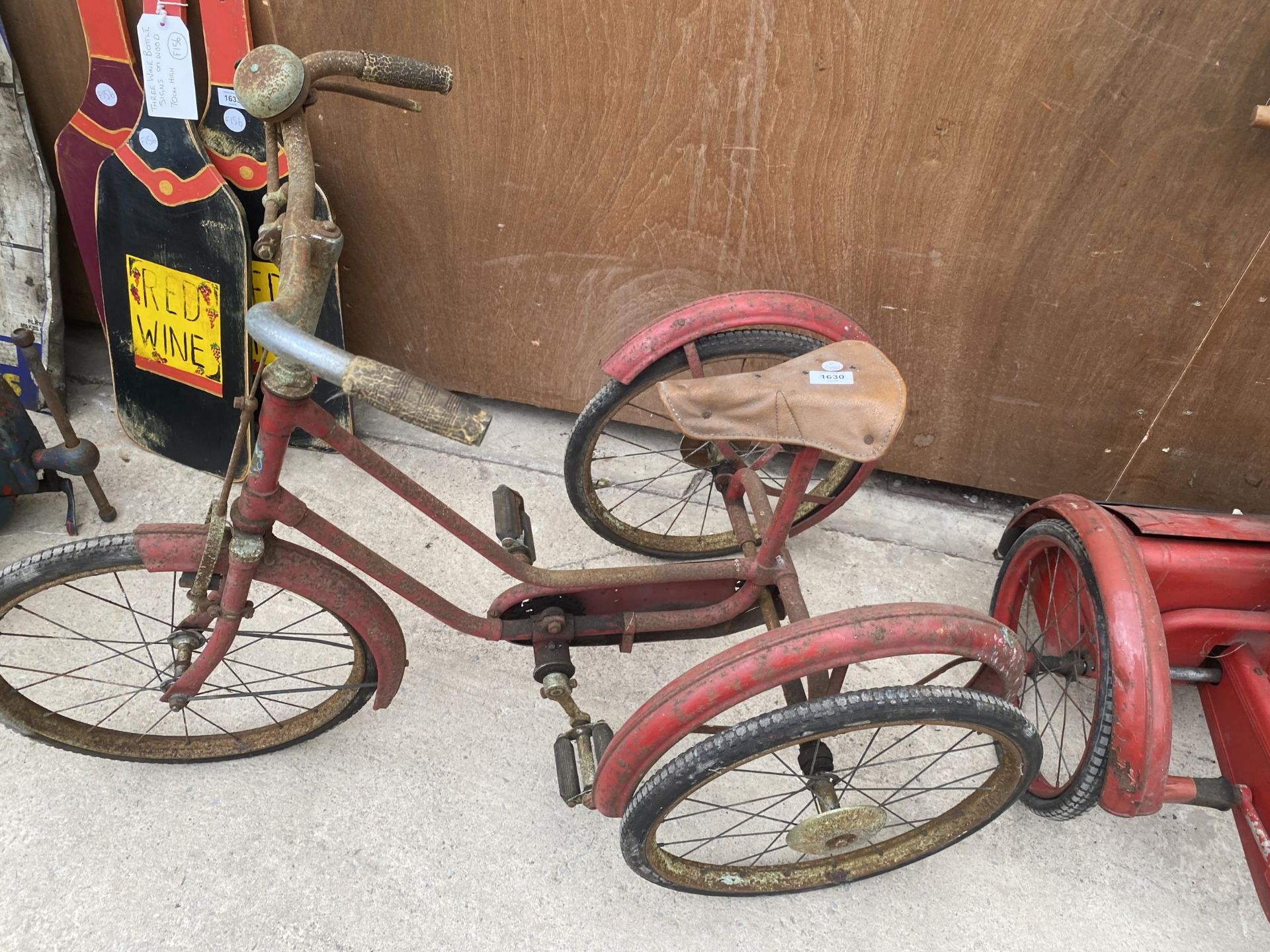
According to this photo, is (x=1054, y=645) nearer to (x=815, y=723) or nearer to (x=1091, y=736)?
(x=1091, y=736)

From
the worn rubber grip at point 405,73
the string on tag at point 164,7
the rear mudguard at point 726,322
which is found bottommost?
the rear mudguard at point 726,322

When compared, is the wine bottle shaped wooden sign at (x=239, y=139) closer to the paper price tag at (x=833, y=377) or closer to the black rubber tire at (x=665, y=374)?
the black rubber tire at (x=665, y=374)

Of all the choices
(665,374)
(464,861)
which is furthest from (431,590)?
(665,374)

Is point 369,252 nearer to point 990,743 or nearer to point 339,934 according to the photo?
point 339,934

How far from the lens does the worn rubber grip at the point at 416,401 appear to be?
3.01 ft

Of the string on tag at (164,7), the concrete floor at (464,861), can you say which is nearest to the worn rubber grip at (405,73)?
the string on tag at (164,7)

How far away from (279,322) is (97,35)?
1.67m

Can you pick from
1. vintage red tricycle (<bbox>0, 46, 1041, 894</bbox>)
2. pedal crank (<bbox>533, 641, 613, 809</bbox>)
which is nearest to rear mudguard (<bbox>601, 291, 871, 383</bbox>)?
vintage red tricycle (<bbox>0, 46, 1041, 894</bbox>)

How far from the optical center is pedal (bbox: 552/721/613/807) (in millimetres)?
1677

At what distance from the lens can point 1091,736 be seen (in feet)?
5.49

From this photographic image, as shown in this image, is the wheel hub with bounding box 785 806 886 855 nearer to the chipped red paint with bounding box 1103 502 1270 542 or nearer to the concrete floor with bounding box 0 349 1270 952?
the concrete floor with bounding box 0 349 1270 952

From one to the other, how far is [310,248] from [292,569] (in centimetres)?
60

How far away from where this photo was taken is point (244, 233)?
225 centimetres

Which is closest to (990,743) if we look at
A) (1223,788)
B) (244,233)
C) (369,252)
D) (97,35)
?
(1223,788)
